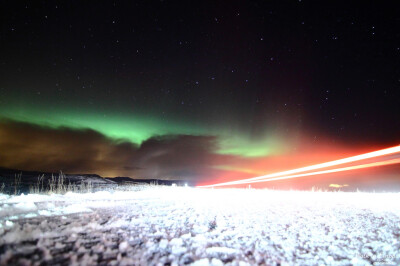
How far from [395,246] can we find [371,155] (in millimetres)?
7240

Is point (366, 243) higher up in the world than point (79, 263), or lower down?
lower down

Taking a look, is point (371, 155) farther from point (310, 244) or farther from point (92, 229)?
point (92, 229)

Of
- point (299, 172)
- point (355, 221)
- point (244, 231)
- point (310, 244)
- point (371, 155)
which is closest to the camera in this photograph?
point (310, 244)

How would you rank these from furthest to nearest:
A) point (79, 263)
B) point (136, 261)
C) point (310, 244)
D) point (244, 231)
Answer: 1. point (244, 231)
2. point (310, 244)
3. point (136, 261)
4. point (79, 263)

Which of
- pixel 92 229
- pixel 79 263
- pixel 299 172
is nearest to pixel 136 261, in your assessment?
pixel 79 263

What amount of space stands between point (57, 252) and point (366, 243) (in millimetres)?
3638

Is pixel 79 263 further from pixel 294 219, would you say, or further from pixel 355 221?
pixel 355 221

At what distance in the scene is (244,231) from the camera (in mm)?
3385

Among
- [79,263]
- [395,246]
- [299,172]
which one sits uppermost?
[299,172]

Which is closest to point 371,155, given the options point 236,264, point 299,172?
point 299,172

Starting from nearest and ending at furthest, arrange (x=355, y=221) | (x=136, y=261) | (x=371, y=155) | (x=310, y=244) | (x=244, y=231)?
(x=136, y=261) → (x=310, y=244) → (x=244, y=231) → (x=355, y=221) → (x=371, y=155)

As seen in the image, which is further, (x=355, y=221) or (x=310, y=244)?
(x=355, y=221)

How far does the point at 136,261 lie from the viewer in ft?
7.08

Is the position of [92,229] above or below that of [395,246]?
above
